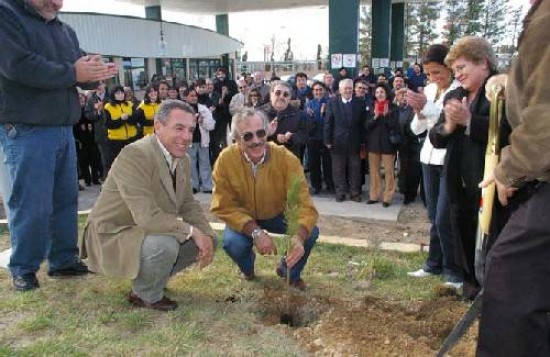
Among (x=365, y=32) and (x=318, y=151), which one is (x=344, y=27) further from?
(x=365, y=32)

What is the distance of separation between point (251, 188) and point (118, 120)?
4.99m

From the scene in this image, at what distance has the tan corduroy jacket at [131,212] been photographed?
10.1ft

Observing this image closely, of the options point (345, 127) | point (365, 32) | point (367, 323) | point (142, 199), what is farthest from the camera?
point (365, 32)

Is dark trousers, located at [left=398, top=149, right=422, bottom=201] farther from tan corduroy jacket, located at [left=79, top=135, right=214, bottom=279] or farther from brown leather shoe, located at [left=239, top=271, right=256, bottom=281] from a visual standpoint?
tan corduroy jacket, located at [left=79, top=135, right=214, bottom=279]

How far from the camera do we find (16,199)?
341 centimetres

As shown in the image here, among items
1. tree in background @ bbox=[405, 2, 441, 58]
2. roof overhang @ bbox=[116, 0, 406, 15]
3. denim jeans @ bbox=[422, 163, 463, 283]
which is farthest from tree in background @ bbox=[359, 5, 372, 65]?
denim jeans @ bbox=[422, 163, 463, 283]

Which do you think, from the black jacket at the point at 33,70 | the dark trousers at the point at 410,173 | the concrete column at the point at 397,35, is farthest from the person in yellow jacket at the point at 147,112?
the concrete column at the point at 397,35

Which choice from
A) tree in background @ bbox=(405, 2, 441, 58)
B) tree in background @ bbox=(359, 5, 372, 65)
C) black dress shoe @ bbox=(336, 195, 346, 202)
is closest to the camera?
black dress shoe @ bbox=(336, 195, 346, 202)

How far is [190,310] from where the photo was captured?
10.6 feet

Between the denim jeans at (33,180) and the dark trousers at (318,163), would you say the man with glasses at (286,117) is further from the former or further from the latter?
the denim jeans at (33,180)

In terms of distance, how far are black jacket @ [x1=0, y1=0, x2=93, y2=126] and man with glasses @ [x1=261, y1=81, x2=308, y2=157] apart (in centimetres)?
369

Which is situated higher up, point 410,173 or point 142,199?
point 142,199

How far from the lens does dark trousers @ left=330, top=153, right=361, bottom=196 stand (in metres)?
7.19

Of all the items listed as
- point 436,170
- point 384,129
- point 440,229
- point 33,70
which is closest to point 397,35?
point 384,129
